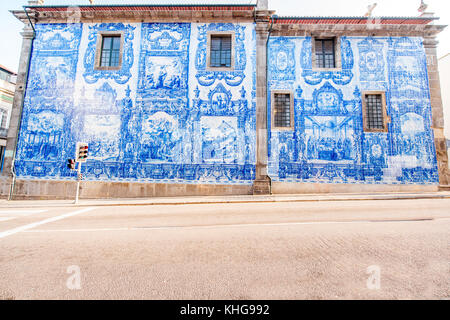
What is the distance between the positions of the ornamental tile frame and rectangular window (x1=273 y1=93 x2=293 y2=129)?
0.31m

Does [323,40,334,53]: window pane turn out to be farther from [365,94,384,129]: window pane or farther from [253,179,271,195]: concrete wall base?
[253,179,271,195]: concrete wall base

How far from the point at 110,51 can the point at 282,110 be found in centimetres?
1138

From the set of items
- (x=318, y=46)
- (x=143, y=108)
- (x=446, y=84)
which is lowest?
(x=143, y=108)

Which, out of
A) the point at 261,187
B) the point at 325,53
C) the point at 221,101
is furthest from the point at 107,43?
the point at 325,53

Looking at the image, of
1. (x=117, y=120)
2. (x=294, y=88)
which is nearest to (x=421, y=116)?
(x=294, y=88)

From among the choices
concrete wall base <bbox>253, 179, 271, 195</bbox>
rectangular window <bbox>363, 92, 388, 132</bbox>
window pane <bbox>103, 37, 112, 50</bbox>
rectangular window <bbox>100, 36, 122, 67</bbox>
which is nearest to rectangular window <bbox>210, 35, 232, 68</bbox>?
rectangular window <bbox>100, 36, 122, 67</bbox>

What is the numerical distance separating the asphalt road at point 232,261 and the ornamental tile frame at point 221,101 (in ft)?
24.4

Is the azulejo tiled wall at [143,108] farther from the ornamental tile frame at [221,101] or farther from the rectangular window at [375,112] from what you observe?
the rectangular window at [375,112]

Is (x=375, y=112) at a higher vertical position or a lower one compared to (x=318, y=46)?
lower

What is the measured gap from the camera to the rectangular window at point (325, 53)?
13.8 m

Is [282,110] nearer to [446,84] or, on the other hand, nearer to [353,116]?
[353,116]

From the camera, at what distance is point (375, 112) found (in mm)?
13352

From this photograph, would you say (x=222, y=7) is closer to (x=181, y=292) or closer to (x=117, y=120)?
(x=117, y=120)

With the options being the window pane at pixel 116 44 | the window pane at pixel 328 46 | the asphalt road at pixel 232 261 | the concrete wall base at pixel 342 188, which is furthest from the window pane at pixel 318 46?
the window pane at pixel 116 44
